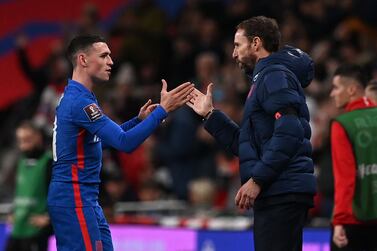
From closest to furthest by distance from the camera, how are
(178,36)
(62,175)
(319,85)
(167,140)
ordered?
(62,175) < (319,85) < (167,140) < (178,36)

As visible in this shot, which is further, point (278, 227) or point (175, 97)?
point (175, 97)

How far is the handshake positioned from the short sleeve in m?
0.44

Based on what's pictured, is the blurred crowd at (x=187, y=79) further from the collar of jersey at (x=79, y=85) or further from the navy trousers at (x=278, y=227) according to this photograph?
the navy trousers at (x=278, y=227)

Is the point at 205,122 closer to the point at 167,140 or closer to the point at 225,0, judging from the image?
the point at 167,140

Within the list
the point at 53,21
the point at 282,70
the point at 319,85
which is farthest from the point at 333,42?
the point at 282,70

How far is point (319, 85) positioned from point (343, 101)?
512 cm

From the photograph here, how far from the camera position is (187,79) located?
1506 cm

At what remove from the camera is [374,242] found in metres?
7.98

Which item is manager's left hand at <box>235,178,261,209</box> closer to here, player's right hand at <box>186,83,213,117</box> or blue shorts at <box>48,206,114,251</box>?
player's right hand at <box>186,83,213,117</box>

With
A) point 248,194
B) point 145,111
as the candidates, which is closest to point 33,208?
point 145,111

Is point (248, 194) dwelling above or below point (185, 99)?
below

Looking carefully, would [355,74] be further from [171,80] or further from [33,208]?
[171,80]

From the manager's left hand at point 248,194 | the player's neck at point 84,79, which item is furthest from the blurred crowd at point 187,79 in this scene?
the manager's left hand at point 248,194

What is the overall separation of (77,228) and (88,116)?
773 mm
